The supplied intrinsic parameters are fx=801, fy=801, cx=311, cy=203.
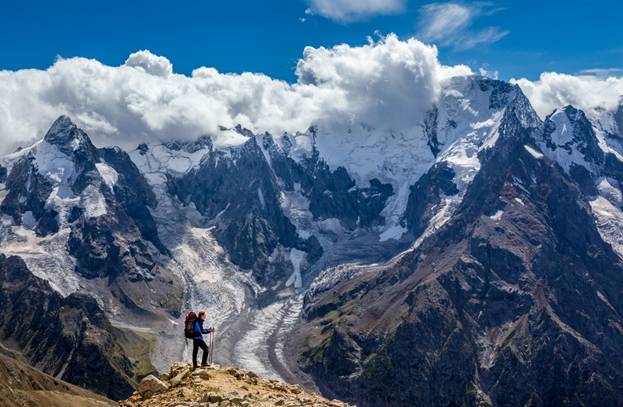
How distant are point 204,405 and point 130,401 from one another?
9581 millimetres

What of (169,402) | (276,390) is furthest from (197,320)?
(169,402)

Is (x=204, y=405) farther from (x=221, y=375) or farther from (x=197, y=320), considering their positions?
(x=197, y=320)

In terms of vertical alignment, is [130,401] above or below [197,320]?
below

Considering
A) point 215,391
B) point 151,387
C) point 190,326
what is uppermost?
point 190,326

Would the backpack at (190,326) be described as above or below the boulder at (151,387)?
above

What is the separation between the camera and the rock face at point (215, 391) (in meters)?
59.2

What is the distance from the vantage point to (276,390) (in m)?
69.1

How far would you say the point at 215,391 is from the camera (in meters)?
62.5

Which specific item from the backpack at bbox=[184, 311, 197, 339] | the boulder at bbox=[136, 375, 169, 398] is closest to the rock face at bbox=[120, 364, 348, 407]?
the boulder at bbox=[136, 375, 169, 398]

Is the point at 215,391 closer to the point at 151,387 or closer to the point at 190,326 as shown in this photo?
the point at 151,387

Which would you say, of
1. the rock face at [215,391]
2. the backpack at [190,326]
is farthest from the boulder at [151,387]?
the backpack at [190,326]

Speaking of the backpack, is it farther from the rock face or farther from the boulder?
the boulder

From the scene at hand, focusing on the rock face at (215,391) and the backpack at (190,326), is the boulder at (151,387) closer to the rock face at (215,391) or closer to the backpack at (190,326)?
the rock face at (215,391)

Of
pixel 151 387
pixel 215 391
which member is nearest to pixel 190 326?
pixel 151 387
